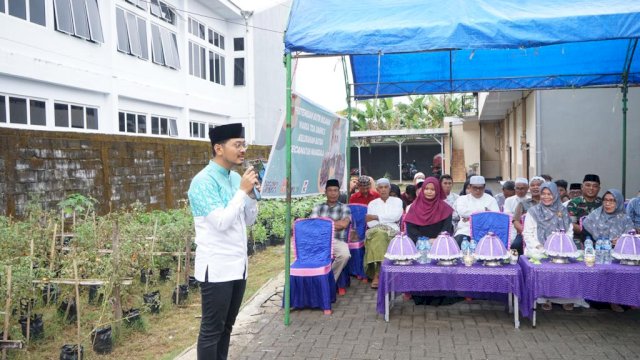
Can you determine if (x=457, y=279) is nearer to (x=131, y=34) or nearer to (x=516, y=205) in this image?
(x=516, y=205)

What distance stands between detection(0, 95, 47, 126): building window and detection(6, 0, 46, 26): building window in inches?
63.2

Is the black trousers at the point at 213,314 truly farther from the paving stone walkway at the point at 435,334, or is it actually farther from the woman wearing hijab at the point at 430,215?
the woman wearing hijab at the point at 430,215

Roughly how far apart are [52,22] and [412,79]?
7.64 meters

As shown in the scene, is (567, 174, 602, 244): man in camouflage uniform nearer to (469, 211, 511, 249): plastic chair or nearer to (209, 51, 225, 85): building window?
(469, 211, 511, 249): plastic chair

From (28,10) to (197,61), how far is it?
308 inches

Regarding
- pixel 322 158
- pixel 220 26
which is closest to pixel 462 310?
pixel 322 158

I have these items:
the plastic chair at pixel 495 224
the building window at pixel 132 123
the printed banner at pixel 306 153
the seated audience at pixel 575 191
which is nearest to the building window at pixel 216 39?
the building window at pixel 132 123

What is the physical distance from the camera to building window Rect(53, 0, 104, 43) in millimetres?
10844

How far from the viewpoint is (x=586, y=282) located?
14.3 ft

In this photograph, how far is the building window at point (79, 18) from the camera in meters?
10.8

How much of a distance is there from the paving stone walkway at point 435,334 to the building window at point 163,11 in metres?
12.1

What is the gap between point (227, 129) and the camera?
9.74 feet

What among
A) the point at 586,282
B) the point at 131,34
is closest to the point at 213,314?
the point at 586,282

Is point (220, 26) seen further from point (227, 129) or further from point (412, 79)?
point (227, 129)
